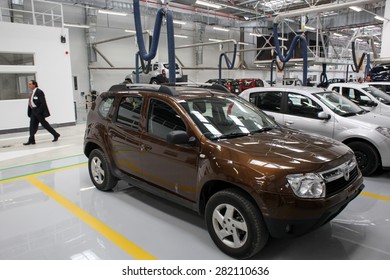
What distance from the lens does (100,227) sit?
3574 millimetres

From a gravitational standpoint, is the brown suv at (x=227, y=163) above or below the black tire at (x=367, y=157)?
above

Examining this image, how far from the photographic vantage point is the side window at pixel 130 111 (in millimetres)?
3910

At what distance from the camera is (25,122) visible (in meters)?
10.1

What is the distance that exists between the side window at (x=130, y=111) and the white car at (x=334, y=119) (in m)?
3.19

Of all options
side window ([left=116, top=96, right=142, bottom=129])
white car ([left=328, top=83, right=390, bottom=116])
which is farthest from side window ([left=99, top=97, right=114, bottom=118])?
white car ([left=328, top=83, right=390, bottom=116])

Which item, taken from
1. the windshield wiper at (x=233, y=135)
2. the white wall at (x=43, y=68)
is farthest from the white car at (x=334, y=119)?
the white wall at (x=43, y=68)

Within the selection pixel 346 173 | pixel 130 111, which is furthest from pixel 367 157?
pixel 130 111

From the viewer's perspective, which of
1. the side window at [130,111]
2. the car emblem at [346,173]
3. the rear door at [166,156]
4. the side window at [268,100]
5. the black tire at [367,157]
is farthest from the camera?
the side window at [268,100]

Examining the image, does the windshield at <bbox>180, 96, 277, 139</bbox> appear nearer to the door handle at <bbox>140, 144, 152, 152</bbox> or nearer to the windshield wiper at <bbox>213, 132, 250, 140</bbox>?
the windshield wiper at <bbox>213, 132, 250, 140</bbox>

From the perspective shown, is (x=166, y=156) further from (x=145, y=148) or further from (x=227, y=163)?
(x=227, y=163)

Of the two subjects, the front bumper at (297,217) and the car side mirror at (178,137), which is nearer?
the front bumper at (297,217)

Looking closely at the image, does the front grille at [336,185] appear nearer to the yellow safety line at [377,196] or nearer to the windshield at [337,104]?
the yellow safety line at [377,196]

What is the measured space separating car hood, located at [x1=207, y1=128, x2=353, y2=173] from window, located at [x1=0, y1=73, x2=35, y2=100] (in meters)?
9.17

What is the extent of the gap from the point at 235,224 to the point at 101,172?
2.52 m
